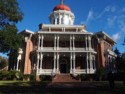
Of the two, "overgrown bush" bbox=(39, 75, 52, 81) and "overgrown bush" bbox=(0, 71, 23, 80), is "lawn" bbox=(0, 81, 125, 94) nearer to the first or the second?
"overgrown bush" bbox=(39, 75, 52, 81)

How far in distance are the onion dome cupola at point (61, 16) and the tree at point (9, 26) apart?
16294mm

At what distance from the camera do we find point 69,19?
4822cm

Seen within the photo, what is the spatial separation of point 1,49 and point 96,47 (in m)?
18.6

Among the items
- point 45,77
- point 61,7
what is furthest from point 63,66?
point 61,7

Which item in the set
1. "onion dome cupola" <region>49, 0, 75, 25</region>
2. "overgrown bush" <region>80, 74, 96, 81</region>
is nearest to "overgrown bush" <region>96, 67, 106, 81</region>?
"overgrown bush" <region>80, 74, 96, 81</region>

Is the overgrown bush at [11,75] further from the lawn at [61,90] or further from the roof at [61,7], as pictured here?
the roof at [61,7]

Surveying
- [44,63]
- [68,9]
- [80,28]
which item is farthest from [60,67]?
[68,9]

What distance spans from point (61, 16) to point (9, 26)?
19053mm

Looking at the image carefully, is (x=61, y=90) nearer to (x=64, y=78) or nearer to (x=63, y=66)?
(x=64, y=78)

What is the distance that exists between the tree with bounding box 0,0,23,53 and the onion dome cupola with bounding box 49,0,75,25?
16.3m

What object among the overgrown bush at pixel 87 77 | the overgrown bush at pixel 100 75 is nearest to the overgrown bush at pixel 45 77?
the overgrown bush at pixel 87 77

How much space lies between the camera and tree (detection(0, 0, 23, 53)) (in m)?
29.6

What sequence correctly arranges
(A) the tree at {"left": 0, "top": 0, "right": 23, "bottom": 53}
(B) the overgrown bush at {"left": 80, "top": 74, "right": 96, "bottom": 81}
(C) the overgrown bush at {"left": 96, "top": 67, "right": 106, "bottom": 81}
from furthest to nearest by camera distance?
(B) the overgrown bush at {"left": 80, "top": 74, "right": 96, "bottom": 81}
(C) the overgrown bush at {"left": 96, "top": 67, "right": 106, "bottom": 81}
(A) the tree at {"left": 0, "top": 0, "right": 23, "bottom": 53}

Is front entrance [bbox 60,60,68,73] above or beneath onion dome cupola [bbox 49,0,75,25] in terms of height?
beneath
